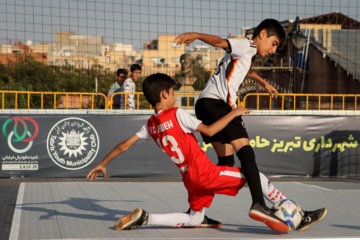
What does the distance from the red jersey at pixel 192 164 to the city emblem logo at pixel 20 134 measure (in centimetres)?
656

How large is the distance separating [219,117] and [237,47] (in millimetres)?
631

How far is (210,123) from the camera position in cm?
504

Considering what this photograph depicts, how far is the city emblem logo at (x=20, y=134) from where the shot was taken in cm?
1073

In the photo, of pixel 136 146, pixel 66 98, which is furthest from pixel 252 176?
pixel 66 98

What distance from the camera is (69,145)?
10.9 metres

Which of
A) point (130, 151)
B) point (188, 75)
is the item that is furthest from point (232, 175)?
point (188, 75)

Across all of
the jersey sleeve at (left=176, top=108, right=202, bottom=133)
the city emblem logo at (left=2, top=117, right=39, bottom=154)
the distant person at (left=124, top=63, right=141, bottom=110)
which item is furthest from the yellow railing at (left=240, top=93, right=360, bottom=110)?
the jersey sleeve at (left=176, top=108, right=202, bottom=133)

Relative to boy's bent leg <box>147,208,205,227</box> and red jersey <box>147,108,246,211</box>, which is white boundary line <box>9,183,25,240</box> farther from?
red jersey <box>147,108,246,211</box>

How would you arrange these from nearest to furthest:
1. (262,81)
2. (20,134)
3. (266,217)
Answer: (266,217) → (262,81) → (20,134)

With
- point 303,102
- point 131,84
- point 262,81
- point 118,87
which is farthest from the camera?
point 303,102

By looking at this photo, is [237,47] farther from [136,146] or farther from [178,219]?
[136,146]

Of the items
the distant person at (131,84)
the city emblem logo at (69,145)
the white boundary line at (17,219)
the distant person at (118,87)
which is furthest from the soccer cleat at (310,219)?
the distant person at (118,87)

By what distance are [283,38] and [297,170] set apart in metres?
6.95

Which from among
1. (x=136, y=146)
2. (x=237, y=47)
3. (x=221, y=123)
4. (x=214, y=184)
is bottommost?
(x=136, y=146)
